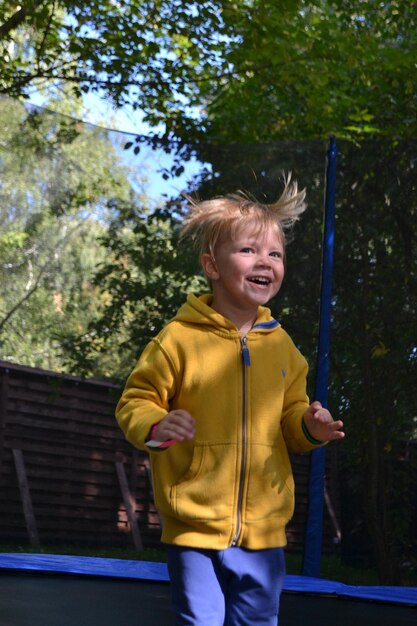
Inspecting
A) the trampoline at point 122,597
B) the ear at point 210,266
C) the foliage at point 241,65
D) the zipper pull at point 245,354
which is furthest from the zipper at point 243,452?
the foliage at point 241,65

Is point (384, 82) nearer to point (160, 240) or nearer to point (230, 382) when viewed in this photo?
point (160, 240)

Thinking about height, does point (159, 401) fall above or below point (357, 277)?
below

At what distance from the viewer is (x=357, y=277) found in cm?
361

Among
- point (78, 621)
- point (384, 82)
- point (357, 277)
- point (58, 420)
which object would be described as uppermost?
point (384, 82)

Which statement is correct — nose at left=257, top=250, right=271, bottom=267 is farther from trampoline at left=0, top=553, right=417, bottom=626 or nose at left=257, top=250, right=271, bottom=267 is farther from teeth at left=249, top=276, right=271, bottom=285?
trampoline at left=0, top=553, right=417, bottom=626

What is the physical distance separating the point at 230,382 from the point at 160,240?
2.51m

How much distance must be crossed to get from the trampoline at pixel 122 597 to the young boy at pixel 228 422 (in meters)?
0.92

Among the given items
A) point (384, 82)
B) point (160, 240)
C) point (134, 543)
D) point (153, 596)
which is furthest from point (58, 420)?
point (384, 82)

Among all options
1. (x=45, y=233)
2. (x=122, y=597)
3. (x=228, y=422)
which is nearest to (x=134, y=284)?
(x=45, y=233)

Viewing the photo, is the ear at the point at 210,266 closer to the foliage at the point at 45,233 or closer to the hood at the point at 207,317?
the hood at the point at 207,317

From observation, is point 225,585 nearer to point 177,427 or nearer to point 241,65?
point 177,427

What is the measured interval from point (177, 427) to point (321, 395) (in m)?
2.26

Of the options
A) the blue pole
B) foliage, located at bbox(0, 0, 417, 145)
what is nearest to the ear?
the blue pole

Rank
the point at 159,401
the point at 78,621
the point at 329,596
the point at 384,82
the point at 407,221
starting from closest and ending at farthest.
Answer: the point at 159,401 < the point at 78,621 < the point at 329,596 < the point at 407,221 < the point at 384,82
